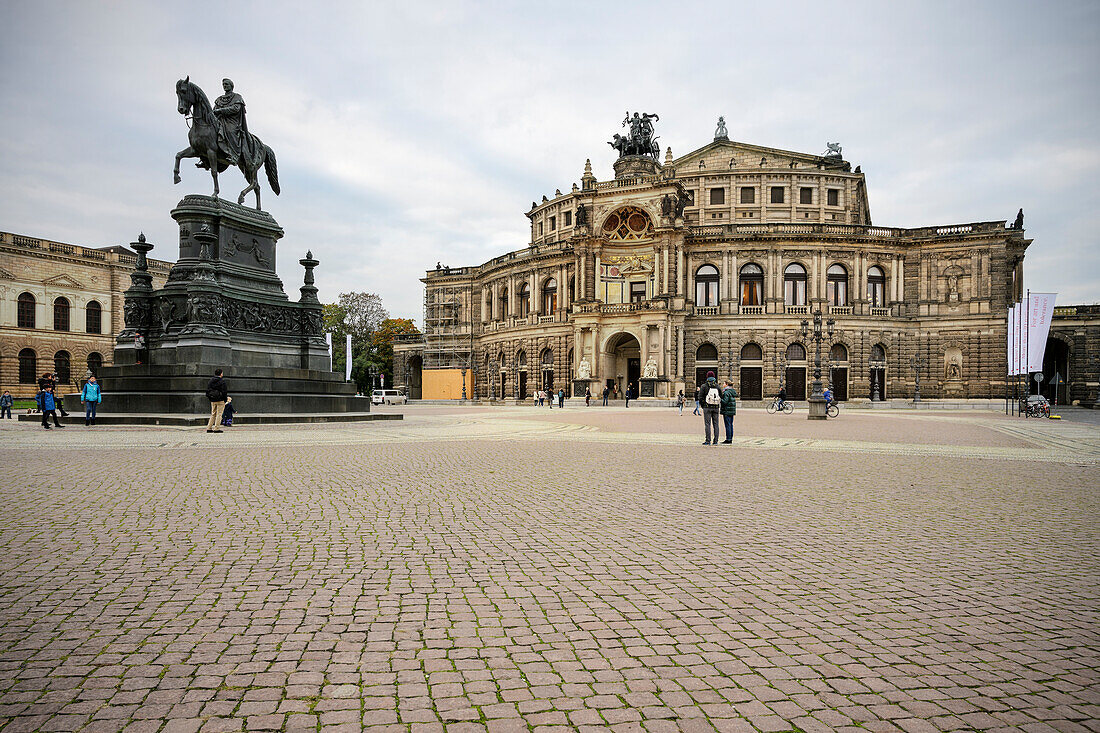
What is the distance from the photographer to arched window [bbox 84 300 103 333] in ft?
194

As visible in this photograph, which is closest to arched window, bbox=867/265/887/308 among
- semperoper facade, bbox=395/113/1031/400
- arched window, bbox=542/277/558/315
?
semperoper facade, bbox=395/113/1031/400

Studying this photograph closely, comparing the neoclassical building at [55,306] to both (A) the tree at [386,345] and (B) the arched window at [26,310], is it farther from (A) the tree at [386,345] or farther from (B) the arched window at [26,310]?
(A) the tree at [386,345]

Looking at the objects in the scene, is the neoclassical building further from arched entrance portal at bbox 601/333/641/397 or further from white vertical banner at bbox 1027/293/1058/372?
white vertical banner at bbox 1027/293/1058/372

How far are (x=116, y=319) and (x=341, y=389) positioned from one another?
51.2 metres

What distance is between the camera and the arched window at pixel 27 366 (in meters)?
55.1

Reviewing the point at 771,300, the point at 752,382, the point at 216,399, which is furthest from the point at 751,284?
the point at 216,399

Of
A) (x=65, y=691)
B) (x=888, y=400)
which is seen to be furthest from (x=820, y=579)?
(x=888, y=400)

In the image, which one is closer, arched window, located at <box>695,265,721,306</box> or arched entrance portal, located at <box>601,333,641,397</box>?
arched window, located at <box>695,265,721,306</box>

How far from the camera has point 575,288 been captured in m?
57.8

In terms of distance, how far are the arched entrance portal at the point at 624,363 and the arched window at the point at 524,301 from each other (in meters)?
11.3

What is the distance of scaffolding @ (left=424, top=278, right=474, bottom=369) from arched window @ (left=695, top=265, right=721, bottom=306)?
26442mm

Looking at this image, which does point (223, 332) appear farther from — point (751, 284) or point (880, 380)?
point (880, 380)

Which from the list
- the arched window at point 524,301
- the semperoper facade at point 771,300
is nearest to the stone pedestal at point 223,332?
the semperoper facade at point 771,300

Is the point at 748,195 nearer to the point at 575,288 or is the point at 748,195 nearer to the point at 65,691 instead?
the point at 575,288
